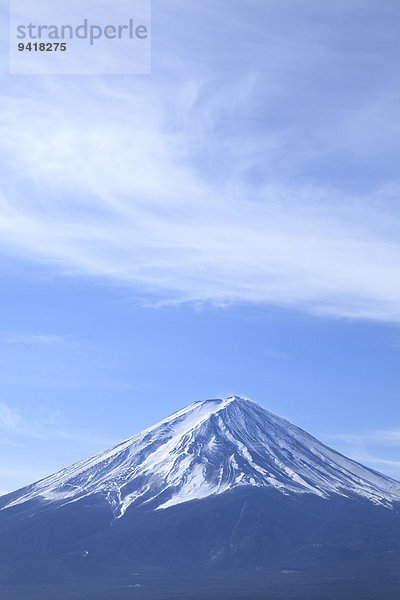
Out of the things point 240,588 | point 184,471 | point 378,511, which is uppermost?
point 184,471

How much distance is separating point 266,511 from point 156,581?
150 ft

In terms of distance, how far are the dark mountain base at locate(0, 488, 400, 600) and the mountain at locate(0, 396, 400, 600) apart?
0.24 metres

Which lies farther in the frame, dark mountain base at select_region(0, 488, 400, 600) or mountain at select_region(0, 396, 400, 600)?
mountain at select_region(0, 396, 400, 600)

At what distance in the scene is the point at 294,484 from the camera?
190 meters

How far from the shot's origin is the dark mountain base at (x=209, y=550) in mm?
121750

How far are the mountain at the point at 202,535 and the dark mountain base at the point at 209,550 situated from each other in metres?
0.24

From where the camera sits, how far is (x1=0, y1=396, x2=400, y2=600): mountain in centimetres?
12488

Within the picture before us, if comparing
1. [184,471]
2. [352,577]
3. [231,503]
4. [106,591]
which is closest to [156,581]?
[106,591]

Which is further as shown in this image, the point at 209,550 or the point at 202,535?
the point at 202,535

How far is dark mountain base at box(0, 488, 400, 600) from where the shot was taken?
12175cm

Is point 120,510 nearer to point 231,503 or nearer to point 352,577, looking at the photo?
point 231,503

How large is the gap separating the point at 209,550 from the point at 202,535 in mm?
4518

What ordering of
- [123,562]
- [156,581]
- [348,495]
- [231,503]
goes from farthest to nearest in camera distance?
[348,495] → [231,503] → [123,562] → [156,581]

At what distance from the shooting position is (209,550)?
6230 inches
